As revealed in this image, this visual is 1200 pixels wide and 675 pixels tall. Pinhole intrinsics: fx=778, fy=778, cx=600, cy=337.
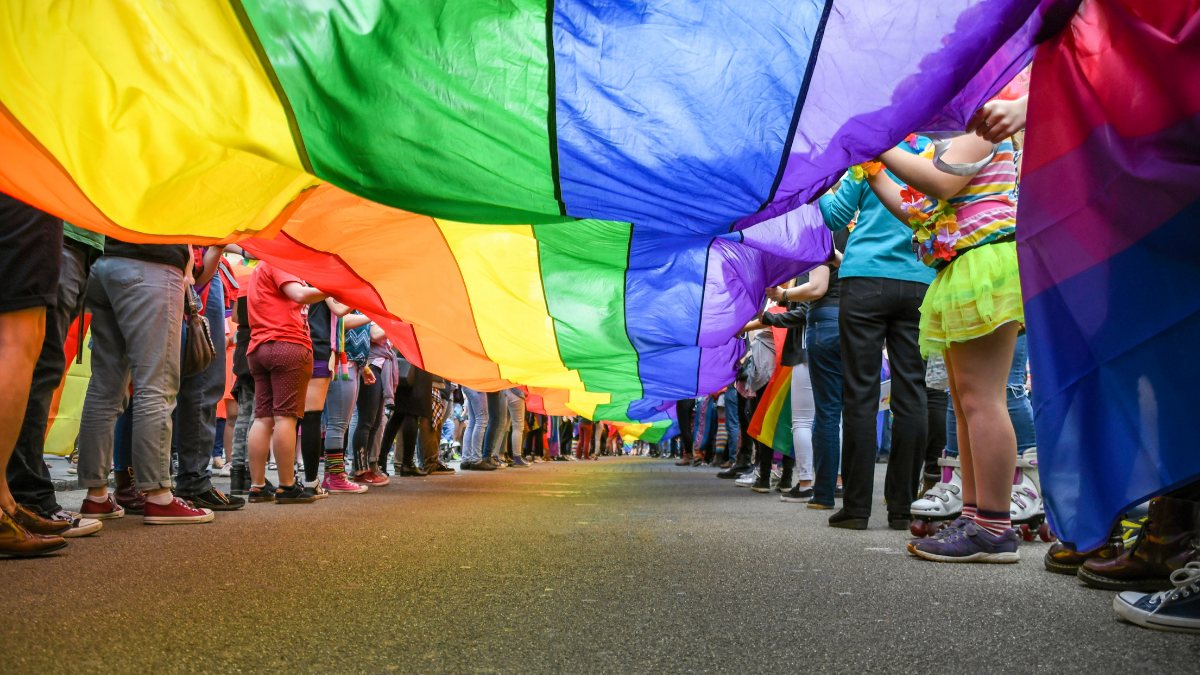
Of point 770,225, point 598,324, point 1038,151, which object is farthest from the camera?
point 598,324

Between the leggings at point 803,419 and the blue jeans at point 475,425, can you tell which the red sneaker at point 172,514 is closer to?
the leggings at point 803,419

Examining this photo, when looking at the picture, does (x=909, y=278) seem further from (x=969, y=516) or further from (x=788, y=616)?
(x=788, y=616)

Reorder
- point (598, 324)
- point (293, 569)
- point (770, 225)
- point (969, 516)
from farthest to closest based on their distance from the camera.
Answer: point (598, 324) → point (770, 225) → point (969, 516) → point (293, 569)

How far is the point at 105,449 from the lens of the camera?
3.26m

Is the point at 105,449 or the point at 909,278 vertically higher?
the point at 909,278

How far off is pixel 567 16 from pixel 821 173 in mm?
784

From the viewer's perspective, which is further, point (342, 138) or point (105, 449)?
point (105, 449)

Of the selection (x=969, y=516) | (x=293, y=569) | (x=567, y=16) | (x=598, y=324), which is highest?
(x=567, y=16)

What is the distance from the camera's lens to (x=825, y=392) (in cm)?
452

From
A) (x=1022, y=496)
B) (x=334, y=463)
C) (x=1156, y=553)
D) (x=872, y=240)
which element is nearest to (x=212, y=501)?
(x=334, y=463)

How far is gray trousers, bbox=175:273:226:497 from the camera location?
12.6ft

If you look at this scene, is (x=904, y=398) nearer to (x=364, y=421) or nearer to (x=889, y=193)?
(x=889, y=193)

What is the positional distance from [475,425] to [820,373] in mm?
5388

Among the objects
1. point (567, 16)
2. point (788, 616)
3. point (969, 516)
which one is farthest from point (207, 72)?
point (969, 516)
